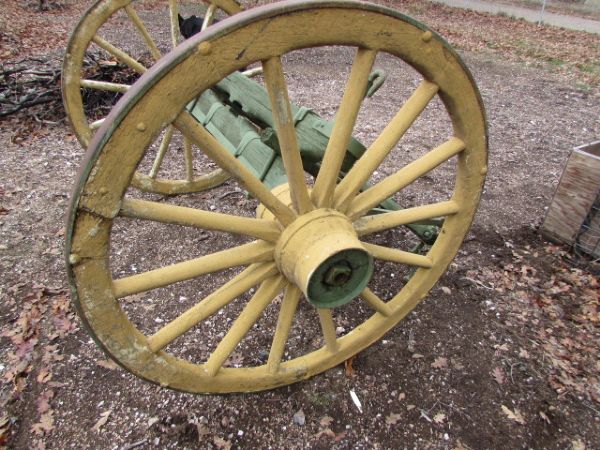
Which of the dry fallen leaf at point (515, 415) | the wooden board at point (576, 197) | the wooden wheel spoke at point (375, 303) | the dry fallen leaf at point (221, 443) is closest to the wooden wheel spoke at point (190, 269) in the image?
the wooden wheel spoke at point (375, 303)

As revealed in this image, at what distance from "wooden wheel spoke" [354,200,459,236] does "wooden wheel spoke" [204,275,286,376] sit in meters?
0.35

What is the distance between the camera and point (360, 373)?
7.04ft

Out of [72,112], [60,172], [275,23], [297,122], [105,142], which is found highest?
[275,23]

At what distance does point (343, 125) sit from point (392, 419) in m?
1.36

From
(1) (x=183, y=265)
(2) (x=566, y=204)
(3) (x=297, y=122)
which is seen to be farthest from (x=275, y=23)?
(2) (x=566, y=204)

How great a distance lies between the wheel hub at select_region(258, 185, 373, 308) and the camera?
51.0 inches

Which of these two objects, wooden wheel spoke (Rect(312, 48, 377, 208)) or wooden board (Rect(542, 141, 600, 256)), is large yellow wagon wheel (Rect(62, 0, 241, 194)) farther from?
wooden board (Rect(542, 141, 600, 256))

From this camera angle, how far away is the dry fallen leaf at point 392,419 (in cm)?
196

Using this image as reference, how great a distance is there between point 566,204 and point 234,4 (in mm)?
2440

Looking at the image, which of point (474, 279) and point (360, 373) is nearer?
point (360, 373)

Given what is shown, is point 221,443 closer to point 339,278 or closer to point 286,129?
point 339,278

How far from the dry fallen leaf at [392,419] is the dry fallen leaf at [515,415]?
488 millimetres

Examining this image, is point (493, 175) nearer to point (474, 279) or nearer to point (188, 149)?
point (474, 279)

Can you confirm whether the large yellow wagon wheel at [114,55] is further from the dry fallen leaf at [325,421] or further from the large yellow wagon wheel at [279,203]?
the dry fallen leaf at [325,421]
